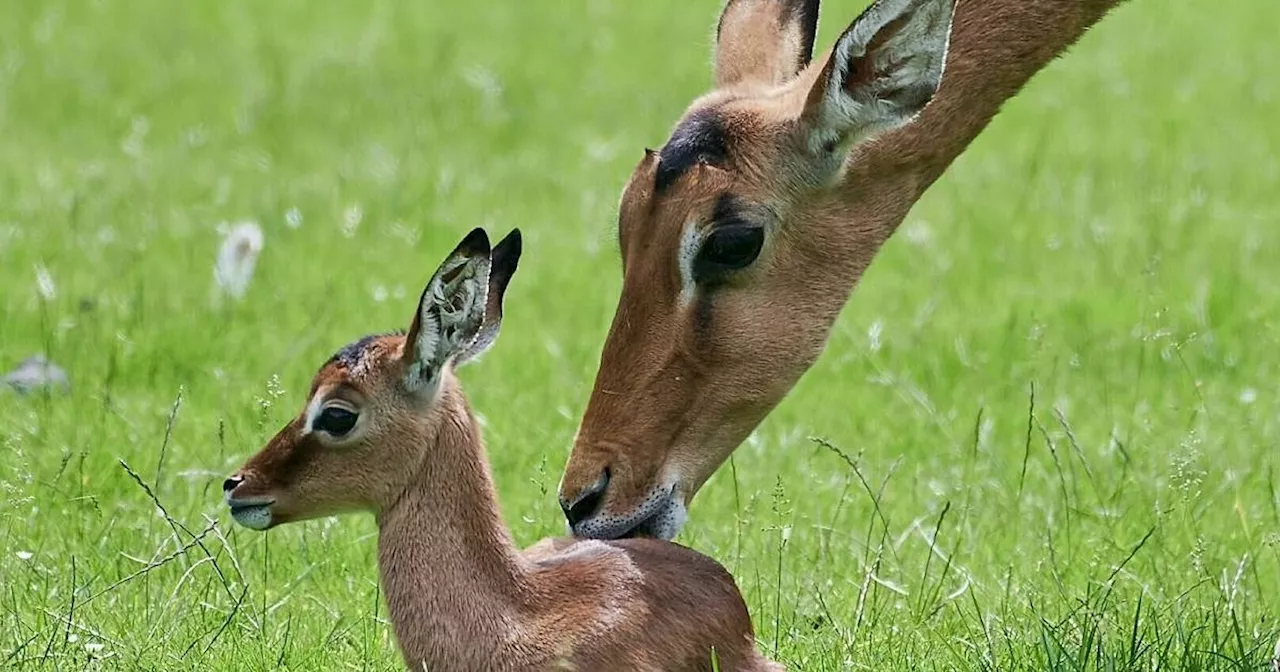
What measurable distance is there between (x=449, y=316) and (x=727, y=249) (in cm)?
87

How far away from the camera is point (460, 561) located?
5.31 metres

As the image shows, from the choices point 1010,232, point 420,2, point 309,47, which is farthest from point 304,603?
point 420,2

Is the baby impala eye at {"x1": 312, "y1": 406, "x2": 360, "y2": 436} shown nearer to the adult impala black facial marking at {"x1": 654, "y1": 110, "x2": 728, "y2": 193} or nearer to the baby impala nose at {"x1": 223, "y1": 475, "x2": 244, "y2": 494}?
the baby impala nose at {"x1": 223, "y1": 475, "x2": 244, "y2": 494}

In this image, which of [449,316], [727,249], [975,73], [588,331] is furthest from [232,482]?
[588,331]

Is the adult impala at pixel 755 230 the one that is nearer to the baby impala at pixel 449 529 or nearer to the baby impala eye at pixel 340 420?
the baby impala at pixel 449 529

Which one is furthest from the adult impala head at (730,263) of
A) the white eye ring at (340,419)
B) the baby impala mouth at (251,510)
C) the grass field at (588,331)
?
the baby impala mouth at (251,510)

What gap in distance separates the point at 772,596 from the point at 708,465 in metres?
0.79

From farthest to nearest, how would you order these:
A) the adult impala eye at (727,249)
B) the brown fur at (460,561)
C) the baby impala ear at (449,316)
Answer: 1. the adult impala eye at (727,249)
2. the baby impala ear at (449,316)
3. the brown fur at (460,561)

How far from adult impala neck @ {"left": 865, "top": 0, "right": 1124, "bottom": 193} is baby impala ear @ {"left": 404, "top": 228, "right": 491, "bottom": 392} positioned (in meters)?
1.22

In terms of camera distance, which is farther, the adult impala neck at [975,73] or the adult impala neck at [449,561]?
the adult impala neck at [975,73]

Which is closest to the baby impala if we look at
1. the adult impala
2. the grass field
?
the adult impala

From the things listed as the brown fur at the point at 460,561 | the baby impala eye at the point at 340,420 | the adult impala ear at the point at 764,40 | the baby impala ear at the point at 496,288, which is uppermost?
the adult impala ear at the point at 764,40

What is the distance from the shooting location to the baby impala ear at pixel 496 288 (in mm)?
5644

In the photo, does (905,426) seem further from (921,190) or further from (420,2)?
(420,2)
